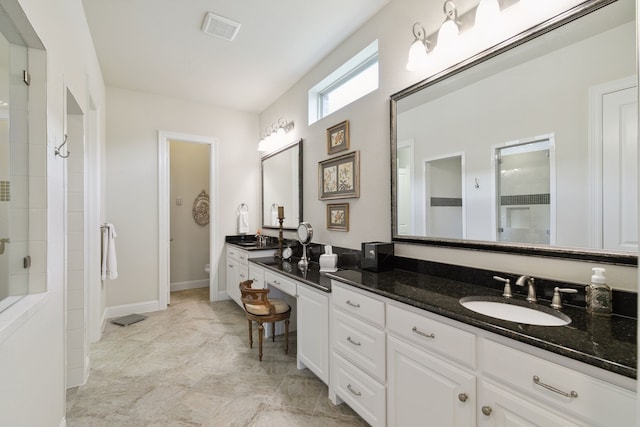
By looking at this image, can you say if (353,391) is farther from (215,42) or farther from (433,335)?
(215,42)

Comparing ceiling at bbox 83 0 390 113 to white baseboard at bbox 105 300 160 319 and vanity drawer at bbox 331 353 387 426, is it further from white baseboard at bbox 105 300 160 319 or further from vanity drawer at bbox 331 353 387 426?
white baseboard at bbox 105 300 160 319

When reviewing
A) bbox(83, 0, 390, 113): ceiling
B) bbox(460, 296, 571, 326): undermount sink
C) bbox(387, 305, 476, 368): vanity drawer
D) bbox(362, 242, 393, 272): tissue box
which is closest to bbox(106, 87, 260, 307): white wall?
bbox(83, 0, 390, 113): ceiling

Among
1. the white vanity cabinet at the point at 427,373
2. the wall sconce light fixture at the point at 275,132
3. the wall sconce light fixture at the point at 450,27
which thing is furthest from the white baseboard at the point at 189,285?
the wall sconce light fixture at the point at 450,27

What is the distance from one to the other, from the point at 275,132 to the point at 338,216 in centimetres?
173

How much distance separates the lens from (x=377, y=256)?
2074mm

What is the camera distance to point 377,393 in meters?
1.61

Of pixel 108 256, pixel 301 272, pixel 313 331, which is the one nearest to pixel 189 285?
pixel 108 256

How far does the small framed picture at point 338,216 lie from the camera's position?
2.73 m

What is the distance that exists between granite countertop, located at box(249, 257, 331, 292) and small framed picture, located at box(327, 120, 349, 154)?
3.70 feet

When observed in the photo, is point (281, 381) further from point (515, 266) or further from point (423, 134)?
point (423, 134)

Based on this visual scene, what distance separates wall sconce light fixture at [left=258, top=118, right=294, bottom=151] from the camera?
378 cm

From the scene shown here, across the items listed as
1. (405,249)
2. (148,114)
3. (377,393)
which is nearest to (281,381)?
(377,393)

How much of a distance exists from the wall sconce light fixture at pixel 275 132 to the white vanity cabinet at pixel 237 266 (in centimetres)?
143

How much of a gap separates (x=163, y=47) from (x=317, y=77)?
1.52 meters
